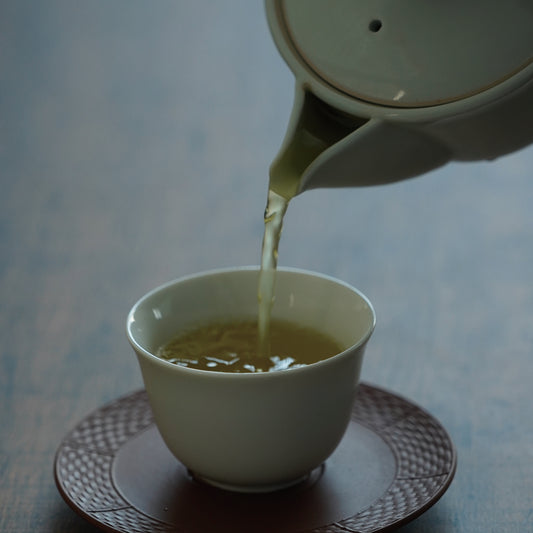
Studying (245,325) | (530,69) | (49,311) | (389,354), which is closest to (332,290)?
(245,325)

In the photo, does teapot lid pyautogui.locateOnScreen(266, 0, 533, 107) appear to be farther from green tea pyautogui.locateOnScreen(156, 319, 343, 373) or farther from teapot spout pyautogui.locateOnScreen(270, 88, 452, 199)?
green tea pyautogui.locateOnScreen(156, 319, 343, 373)

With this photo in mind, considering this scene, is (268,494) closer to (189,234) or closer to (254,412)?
(254,412)

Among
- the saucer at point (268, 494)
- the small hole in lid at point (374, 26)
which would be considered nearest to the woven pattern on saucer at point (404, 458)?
the saucer at point (268, 494)

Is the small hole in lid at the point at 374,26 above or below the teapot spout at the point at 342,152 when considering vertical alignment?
above

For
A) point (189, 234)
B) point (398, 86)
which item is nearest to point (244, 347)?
point (398, 86)

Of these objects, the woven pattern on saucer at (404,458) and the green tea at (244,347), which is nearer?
the woven pattern on saucer at (404,458)

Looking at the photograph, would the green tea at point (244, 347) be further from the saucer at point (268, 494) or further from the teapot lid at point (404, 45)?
the teapot lid at point (404, 45)
